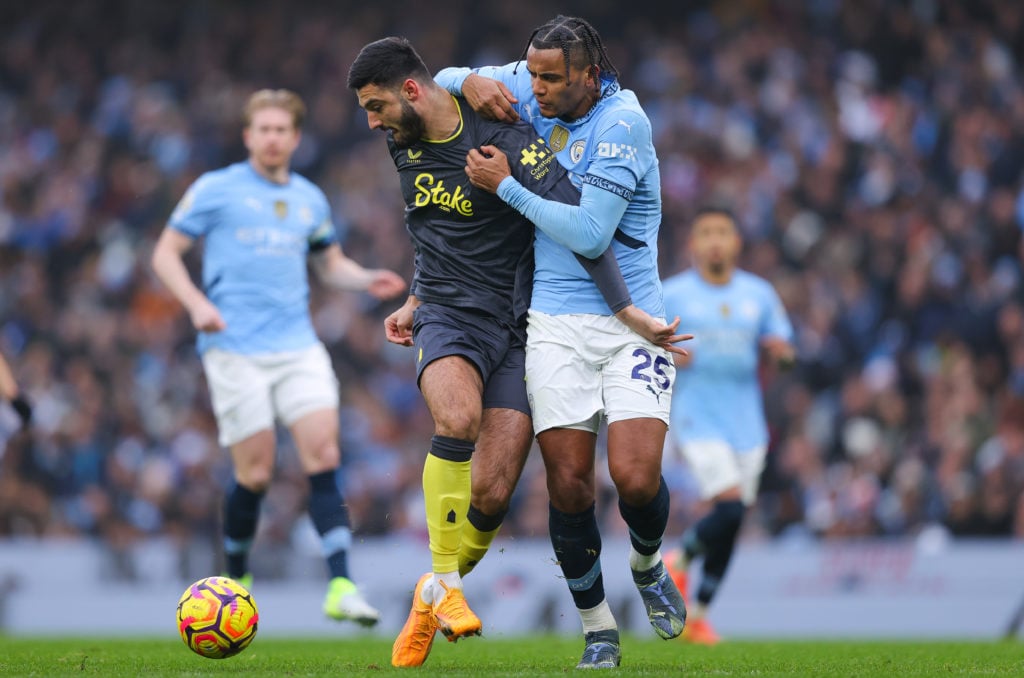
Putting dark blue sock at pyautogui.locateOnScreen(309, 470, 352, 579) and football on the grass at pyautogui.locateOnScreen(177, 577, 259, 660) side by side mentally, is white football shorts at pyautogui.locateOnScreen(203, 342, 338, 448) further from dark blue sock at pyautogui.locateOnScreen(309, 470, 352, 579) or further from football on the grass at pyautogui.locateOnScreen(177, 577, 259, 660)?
football on the grass at pyautogui.locateOnScreen(177, 577, 259, 660)

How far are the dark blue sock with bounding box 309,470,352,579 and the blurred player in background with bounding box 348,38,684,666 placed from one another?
68.9 inches

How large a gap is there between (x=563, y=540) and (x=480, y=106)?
1.94 metres

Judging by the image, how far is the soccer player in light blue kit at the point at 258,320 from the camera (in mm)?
8219

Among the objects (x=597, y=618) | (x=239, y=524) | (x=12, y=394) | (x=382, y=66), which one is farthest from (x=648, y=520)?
(x=12, y=394)

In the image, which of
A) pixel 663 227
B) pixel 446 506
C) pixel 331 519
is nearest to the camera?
pixel 446 506

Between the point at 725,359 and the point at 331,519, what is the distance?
9.90 ft

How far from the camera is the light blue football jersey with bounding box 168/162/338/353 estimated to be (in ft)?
27.3

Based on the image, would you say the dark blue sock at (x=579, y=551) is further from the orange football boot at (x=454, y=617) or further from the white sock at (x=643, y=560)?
the orange football boot at (x=454, y=617)

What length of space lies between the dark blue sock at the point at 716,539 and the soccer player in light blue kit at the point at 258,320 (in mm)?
2525

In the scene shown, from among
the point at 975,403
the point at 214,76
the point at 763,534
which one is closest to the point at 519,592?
the point at 763,534

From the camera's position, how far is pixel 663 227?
1661 cm

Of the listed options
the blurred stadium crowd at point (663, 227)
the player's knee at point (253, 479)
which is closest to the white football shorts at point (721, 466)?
the player's knee at point (253, 479)

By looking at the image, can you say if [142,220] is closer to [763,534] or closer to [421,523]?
[421,523]

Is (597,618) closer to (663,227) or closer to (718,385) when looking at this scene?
(718,385)
